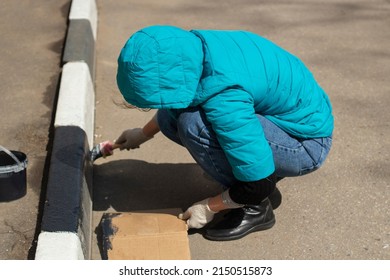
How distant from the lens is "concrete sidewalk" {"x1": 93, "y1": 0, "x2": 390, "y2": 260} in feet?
11.1

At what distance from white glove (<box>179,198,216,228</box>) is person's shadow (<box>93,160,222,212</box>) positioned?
276 millimetres

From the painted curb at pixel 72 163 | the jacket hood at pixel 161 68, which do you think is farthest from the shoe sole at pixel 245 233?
the jacket hood at pixel 161 68

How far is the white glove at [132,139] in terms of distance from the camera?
3.70 m

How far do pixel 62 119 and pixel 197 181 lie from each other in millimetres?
810

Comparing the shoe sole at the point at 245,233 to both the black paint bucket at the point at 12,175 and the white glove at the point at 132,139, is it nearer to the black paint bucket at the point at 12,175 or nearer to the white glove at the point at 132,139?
the white glove at the point at 132,139

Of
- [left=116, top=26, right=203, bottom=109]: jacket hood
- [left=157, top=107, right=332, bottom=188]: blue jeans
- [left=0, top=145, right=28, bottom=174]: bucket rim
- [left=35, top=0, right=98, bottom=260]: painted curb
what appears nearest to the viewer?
[left=116, top=26, right=203, bottom=109]: jacket hood

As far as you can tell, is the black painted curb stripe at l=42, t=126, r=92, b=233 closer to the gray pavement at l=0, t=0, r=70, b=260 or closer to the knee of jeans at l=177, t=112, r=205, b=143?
the gray pavement at l=0, t=0, r=70, b=260

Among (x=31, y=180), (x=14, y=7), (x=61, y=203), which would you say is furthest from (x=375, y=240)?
(x=14, y=7)

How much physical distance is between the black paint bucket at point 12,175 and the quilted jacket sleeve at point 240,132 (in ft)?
3.26

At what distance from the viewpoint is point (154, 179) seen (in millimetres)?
3873

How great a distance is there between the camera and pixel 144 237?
3.37m

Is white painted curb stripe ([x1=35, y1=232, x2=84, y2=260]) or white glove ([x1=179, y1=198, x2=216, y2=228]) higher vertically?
white painted curb stripe ([x1=35, y1=232, x2=84, y2=260])

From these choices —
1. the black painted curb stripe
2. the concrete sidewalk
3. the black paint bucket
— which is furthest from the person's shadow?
the black paint bucket
